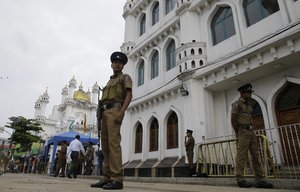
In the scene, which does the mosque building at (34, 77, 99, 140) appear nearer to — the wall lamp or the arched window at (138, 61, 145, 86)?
the arched window at (138, 61, 145, 86)

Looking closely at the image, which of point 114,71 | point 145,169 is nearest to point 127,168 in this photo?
point 145,169

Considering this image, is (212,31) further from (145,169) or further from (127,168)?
(127,168)

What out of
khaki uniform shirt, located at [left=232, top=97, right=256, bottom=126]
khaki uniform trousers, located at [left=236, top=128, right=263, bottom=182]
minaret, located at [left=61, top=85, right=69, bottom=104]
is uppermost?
minaret, located at [left=61, top=85, right=69, bottom=104]

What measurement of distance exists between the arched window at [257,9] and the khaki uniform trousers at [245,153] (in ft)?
18.0

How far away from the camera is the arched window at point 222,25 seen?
9320 mm

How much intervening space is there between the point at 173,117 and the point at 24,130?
24578 millimetres

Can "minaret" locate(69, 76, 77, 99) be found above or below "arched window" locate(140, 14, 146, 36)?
above

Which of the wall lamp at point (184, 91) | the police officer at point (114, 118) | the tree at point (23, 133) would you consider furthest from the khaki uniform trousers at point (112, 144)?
the tree at point (23, 133)

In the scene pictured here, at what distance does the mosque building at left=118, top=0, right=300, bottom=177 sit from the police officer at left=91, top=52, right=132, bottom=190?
437 centimetres

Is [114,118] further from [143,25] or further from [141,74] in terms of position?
[143,25]

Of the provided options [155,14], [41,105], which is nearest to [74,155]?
[155,14]

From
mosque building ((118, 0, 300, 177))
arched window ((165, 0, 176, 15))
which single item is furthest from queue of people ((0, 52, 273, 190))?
arched window ((165, 0, 176, 15))

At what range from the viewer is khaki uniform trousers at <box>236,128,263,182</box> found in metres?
4.09

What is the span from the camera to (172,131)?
10680mm
